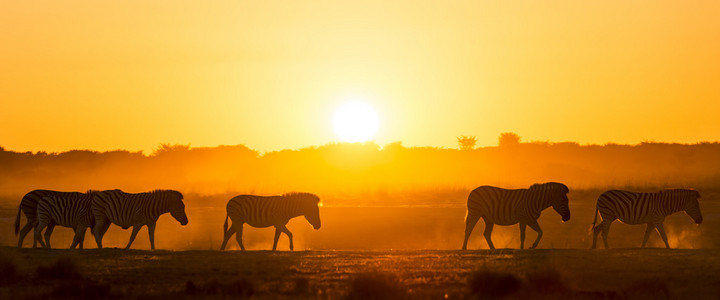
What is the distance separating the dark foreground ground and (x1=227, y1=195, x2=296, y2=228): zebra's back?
2983 millimetres

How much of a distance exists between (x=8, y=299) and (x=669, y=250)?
15386 mm

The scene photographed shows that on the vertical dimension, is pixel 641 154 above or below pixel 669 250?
above

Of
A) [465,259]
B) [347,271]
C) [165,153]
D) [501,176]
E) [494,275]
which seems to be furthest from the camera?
[165,153]

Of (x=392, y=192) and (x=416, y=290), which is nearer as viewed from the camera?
(x=416, y=290)

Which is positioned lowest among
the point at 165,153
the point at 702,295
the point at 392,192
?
the point at 702,295

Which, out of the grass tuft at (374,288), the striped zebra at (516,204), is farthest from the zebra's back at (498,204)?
the grass tuft at (374,288)

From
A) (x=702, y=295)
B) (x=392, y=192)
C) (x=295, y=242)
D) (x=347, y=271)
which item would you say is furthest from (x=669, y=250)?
(x=392, y=192)

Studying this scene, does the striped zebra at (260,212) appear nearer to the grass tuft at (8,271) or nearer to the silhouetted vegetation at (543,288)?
the grass tuft at (8,271)

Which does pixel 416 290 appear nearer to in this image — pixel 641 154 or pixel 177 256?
pixel 177 256

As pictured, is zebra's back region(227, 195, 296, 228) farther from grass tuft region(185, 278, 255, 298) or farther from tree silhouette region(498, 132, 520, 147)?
tree silhouette region(498, 132, 520, 147)

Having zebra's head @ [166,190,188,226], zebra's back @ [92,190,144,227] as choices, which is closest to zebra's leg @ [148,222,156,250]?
zebra's back @ [92,190,144,227]

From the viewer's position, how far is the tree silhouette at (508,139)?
12938cm

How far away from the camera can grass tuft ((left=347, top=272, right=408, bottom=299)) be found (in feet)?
56.3

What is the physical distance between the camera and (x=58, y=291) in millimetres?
17625
